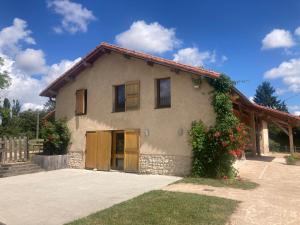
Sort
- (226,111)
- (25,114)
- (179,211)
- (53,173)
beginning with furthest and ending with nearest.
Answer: (25,114) < (53,173) < (226,111) < (179,211)

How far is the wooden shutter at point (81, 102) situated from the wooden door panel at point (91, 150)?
1365mm

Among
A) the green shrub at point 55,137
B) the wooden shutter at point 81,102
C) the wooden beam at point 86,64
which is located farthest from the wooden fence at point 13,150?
the wooden beam at point 86,64

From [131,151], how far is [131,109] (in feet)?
6.76

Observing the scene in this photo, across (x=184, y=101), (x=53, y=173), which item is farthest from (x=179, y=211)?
(x=53, y=173)

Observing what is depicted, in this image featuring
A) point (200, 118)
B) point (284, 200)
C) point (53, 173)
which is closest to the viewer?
point (284, 200)

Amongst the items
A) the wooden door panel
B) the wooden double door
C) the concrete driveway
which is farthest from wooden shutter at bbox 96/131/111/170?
the concrete driveway

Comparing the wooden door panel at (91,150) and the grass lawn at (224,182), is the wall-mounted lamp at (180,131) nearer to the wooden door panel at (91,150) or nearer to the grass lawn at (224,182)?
the grass lawn at (224,182)

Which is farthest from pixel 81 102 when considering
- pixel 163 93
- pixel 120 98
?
pixel 163 93

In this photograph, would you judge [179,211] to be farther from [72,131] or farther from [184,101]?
[72,131]

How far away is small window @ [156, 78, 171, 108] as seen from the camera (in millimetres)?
14192

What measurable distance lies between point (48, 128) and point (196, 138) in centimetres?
855

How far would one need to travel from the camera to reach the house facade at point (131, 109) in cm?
1333

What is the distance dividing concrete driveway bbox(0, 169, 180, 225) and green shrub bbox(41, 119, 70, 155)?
2125 mm

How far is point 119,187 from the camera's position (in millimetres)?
10992
